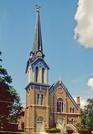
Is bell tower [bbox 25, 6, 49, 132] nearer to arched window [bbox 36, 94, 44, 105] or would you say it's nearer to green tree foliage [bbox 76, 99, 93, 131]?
arched window [bbox 36, 94, 44, 105]

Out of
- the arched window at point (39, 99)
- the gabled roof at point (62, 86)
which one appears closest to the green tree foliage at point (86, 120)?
the gabled roof at point (62, 86)

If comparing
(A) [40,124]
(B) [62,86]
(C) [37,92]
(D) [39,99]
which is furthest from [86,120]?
(C) [37,92]

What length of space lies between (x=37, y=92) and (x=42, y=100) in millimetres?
1750

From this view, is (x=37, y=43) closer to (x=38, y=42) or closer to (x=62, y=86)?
(x=38, y=42)

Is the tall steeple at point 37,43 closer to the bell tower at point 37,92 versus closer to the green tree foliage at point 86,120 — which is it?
the bell tower at point 37,92

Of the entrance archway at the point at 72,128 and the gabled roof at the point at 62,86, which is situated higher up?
the gabled roof at the point at 62,86

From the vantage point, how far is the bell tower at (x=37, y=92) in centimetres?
6078

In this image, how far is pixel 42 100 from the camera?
62500mm

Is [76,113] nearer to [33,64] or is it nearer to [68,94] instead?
[68,94]

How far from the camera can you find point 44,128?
2414 inches

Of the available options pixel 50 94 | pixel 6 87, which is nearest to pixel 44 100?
pixel 50 94

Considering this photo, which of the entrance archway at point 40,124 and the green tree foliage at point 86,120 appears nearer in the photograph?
the entrance archway at point 40,124

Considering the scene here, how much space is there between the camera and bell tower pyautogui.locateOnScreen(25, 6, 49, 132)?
60781mm

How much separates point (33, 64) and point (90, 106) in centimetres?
1882
